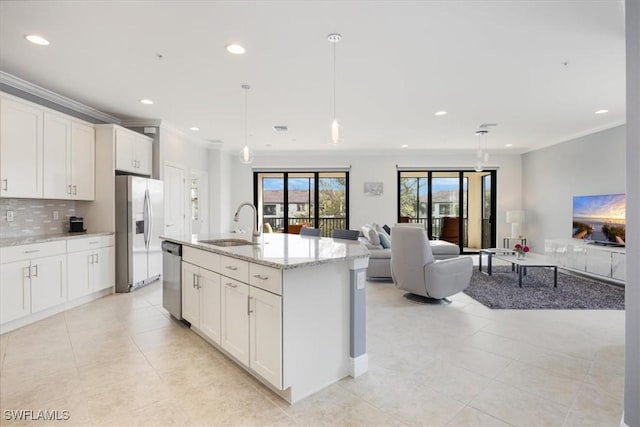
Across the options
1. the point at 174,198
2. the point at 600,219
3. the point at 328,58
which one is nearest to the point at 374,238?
the point at 328,58

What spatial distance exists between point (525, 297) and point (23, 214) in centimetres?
622

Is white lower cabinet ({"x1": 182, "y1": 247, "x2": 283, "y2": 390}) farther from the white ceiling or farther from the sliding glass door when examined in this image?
the sliding glass door

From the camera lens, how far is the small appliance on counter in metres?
4.23

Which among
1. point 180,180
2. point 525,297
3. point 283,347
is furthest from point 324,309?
point 180,180

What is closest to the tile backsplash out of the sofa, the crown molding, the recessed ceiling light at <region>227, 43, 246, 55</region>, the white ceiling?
the crown molding

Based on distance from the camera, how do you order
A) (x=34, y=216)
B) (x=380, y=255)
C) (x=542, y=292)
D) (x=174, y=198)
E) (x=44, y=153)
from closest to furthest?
(x=44, y=153) → (x=34, y=216) → (x=542, y=292) → (x=380, y=255) → (x=174, y=198)

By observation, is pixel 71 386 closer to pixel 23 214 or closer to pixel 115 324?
pixel 115 324

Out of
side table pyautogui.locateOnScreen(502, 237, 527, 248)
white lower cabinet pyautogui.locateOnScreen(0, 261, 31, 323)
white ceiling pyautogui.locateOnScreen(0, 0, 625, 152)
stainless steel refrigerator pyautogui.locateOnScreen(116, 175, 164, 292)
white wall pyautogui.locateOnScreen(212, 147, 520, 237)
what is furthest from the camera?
white wall pyautogui.locateOnScreen(212, 147, 520, 237)

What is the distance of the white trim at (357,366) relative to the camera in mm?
2273

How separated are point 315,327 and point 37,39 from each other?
3.28 metres

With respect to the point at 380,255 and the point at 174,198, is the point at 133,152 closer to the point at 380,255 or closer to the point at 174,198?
the point at 174,198

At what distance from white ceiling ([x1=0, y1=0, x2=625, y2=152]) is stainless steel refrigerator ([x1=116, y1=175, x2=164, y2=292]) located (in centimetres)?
116

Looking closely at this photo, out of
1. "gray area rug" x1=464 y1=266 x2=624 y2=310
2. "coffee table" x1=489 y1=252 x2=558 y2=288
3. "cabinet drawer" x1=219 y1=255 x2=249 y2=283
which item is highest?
"cabinet drawer" x1=219 y1=255 x2=249 y2=283

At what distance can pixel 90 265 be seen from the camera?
405 centimetres
